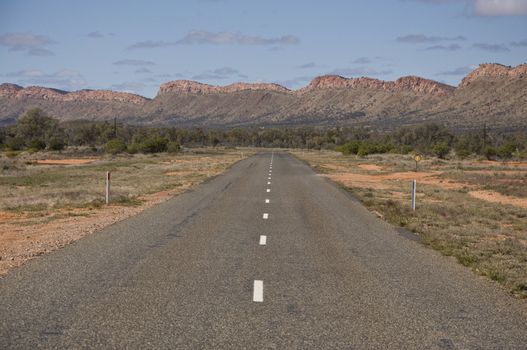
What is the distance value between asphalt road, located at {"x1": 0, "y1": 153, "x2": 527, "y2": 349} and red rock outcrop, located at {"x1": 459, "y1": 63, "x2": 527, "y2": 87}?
164 metres

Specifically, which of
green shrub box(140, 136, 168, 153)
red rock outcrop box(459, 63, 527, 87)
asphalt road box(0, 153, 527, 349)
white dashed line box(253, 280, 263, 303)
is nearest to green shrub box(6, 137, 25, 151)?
green shrub box(140, 136, 168, 153)

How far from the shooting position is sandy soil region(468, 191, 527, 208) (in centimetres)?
3048

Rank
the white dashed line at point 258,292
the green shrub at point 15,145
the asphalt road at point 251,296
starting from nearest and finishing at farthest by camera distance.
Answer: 1. the asphalt road at point 251,296
2. the white dashed line at point 258,292
3. the green shrub at point 15,145

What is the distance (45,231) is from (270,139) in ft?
549

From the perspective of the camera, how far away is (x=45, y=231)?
50.1 feet

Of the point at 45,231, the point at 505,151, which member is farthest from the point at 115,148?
the point at 45,231

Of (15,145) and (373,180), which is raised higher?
(373,180)

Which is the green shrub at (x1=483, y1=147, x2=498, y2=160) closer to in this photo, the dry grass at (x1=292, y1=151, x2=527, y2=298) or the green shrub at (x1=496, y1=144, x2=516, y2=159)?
the green shrub at (x1=496, y1=144, x2=516, y2=159)

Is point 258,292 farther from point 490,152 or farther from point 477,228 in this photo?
point 490,152

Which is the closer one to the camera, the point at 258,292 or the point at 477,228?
the point at 258,292

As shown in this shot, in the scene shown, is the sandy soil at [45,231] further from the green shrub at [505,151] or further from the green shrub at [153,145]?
the green shrub at [153,145]

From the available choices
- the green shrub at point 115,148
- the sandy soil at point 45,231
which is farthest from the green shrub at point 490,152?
the sandy soil at point 45,231

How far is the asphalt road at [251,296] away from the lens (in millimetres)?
6496

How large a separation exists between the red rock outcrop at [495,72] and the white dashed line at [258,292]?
167 metres
